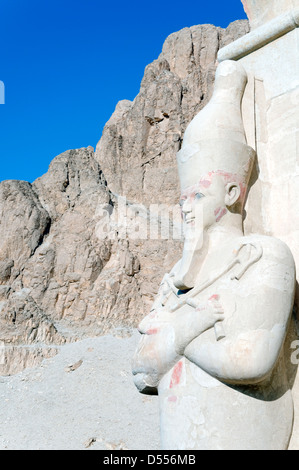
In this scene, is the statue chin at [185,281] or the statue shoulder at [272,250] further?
the statue chin at [185,281]

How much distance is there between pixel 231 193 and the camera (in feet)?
8.54

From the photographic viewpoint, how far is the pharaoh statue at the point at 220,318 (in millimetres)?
2131

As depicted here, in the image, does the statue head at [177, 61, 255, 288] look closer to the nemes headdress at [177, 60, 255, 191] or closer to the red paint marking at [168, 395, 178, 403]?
the nemes headdress at [177, 60, 255, 191]

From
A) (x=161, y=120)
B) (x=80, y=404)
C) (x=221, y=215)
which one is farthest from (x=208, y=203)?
(x=161, y=120)

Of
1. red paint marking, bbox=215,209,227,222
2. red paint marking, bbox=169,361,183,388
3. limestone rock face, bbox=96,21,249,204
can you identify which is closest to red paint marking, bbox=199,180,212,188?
red paint marking, bbox=215,209,227,222

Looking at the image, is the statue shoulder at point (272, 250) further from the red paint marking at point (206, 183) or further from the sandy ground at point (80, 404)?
the sandy ground at point (80, 404)

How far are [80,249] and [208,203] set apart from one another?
2828cm

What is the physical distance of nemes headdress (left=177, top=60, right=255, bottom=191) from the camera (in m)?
2.61

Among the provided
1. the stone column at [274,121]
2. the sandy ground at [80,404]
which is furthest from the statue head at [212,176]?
the sandy ground at [80,404]

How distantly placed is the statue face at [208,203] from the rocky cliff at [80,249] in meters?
23.1

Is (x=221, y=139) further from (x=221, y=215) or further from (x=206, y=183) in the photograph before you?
(x=221, y=215)

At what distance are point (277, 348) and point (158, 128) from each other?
37784 mm

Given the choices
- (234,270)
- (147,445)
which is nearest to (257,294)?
(234,270)

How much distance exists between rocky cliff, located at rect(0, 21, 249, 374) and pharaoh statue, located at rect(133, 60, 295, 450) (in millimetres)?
22984
